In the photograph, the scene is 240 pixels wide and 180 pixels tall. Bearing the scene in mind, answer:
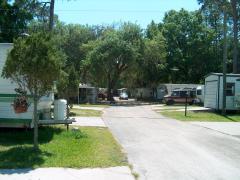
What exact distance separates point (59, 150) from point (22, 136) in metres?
3.10

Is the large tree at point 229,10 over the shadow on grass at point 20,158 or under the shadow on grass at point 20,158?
over

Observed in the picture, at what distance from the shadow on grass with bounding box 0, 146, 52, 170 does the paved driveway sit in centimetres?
230

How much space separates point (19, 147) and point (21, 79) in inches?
71.5

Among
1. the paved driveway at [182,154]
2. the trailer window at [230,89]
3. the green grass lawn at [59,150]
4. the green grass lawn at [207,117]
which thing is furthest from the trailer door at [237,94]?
the green grass lawn at [59,150]

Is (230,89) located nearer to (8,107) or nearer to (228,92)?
(228,92)

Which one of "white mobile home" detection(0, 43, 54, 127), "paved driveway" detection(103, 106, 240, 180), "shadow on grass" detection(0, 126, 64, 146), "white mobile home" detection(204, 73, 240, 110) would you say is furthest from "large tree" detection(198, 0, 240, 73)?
"white mobile home" detection(0, 43, 54, 127)

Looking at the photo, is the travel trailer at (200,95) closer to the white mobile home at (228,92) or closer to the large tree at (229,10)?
the large tree at (229,10)

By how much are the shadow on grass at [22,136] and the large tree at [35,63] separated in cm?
192

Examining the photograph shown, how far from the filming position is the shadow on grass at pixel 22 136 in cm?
1362

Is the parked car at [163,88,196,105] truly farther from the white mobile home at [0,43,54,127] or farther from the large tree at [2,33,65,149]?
the large tree at [2,33,65,149]

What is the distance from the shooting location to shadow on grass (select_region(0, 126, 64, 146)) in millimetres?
13617

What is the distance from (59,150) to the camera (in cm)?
1225

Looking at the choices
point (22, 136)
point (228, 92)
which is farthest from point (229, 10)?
point (22, 136)

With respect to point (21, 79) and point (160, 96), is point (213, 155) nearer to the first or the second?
point (21, 79)
